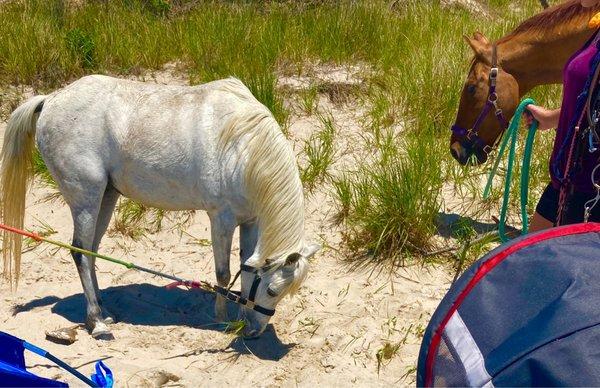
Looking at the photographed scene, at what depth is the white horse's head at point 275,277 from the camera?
3660 millimetres

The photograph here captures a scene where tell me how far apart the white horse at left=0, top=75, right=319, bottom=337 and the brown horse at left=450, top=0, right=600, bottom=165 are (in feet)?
5.35

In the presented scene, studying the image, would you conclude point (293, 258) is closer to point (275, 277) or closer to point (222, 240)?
point (275, 277)

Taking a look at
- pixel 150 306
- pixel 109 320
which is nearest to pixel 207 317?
pixel 150 306

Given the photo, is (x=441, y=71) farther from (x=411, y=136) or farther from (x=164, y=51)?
(x=164, y=51)

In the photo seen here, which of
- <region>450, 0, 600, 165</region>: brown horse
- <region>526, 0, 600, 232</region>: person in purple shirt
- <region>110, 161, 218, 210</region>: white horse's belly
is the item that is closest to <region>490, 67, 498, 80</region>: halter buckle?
Result: <region>450, 0, 600, 165</region>: brown horse

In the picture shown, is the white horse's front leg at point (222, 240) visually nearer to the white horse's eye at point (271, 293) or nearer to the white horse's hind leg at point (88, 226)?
the white horse's eye at point (271, 293)

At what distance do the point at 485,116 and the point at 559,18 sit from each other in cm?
76

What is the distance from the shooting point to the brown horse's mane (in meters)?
4.32

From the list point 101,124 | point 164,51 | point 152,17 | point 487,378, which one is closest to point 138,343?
point 101,124

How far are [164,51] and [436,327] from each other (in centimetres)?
568

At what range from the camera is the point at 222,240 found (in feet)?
12.9

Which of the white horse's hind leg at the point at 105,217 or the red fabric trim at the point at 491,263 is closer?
the red fabric trim at the point at 491,263

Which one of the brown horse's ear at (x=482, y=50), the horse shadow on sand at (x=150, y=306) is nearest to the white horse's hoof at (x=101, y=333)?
the horse shadow on sand at (x=150, y=306)

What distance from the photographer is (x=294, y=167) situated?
150 inches
